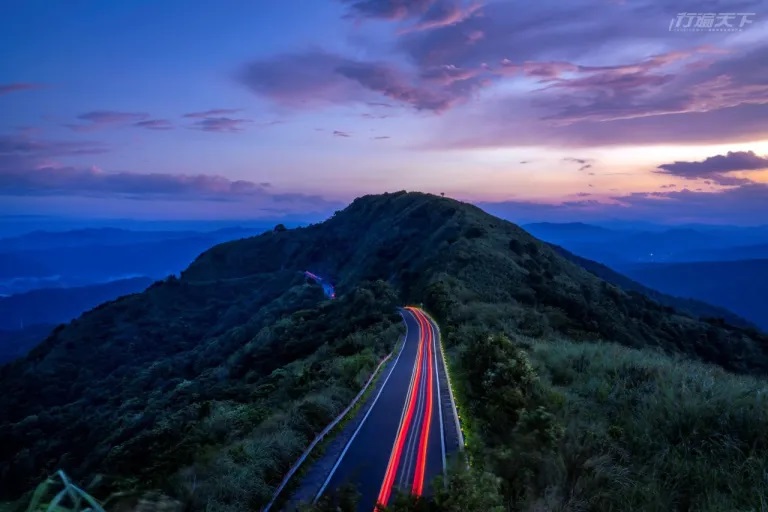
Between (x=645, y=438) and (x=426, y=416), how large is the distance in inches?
358

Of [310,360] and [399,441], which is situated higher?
[399,441]

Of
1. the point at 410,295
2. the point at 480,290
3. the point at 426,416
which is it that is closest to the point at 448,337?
the point at 426,416

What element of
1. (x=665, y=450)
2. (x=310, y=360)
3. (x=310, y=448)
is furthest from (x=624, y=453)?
(x=310, y=360)

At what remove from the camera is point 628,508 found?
704 cm

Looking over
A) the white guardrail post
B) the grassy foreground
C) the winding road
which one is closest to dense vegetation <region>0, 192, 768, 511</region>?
the grassy foreground

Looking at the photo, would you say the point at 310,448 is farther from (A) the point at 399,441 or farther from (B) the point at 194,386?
(B) the point at 194,386

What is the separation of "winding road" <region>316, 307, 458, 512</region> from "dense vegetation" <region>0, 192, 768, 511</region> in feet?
4.19

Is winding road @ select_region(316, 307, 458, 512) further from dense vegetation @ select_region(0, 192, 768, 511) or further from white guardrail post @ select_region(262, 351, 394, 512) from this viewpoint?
dense vegetation @ select_region(0, 192, 768, 511)

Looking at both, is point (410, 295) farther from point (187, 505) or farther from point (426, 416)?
point (187, 505)

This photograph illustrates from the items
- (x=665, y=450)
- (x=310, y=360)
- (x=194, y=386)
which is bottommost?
(x=194, y=386)

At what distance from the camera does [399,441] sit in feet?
47.4

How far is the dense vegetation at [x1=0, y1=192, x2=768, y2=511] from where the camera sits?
10930mm

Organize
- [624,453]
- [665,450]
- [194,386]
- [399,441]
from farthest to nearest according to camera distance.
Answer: [194,386], [399,441], [624,453], [665,450]

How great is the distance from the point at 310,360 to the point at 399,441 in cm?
1972
